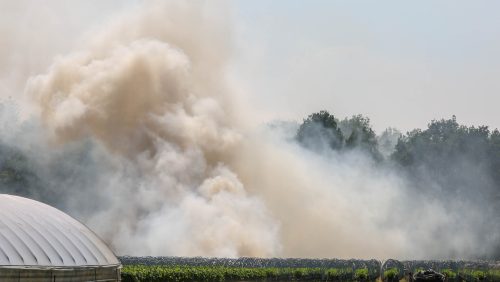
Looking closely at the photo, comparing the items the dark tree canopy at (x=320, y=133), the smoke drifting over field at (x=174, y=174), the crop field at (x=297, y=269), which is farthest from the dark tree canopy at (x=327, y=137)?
the crop field at (x=297, y=269)

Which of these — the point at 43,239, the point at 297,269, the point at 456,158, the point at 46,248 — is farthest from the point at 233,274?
the point at 456,158

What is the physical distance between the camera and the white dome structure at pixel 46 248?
Result: 2769 cm

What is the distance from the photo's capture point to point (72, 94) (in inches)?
3381

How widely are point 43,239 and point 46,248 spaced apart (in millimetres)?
489

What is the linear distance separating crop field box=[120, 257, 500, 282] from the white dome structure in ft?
71.8

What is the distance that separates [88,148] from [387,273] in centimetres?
3417

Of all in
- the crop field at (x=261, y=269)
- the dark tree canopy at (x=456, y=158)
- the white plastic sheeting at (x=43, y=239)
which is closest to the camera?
the white plastic sheeting at (x=43, y=239)

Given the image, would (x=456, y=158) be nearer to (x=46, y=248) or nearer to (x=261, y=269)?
(x=261, y=269)

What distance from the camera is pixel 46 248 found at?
2930cm

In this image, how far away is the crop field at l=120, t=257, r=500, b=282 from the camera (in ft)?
191

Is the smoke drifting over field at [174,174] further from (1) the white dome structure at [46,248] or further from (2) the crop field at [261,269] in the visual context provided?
(1) the white dome structure at [46,248]

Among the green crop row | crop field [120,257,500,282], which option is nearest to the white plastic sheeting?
the green crop row

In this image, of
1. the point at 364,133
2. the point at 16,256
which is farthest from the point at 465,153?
the point at 16,256

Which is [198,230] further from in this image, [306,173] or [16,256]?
[16,256]
